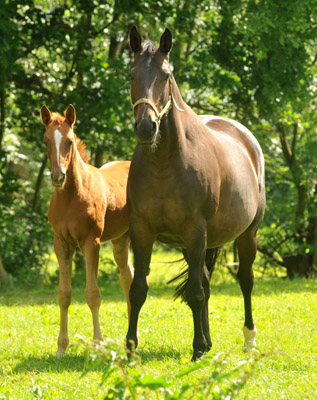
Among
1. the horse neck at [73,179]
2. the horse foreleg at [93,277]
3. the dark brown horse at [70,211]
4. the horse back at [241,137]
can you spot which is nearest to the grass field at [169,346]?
the horse foreleg at [93,277]

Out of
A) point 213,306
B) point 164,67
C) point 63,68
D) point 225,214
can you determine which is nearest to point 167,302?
point 213,306

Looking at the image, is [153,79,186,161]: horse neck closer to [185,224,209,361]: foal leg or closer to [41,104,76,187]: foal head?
[185,224,209,361]: foal leg

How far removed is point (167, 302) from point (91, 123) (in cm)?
498

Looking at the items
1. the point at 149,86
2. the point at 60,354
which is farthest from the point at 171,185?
the point at 60,354

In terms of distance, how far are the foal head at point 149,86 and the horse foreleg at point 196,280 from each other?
0.96m

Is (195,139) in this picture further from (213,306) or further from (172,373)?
(213,306)

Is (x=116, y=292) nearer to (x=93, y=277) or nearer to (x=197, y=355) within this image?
(x=93, y=277)

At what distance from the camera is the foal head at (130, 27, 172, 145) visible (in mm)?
4730

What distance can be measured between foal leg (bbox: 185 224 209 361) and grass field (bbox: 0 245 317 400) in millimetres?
190

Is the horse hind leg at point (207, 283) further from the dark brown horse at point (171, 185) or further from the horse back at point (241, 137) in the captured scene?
the horse back at point (241, 137)

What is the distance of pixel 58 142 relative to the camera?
5.96 meters

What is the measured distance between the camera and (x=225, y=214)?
19.3ft

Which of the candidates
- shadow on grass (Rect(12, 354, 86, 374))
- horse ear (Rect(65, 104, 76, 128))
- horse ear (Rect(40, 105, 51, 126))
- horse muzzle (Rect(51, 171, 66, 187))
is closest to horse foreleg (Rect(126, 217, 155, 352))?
shadow on grass (Rect(12, 354, 86, 374))

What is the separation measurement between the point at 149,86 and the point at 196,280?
5.53 feet
